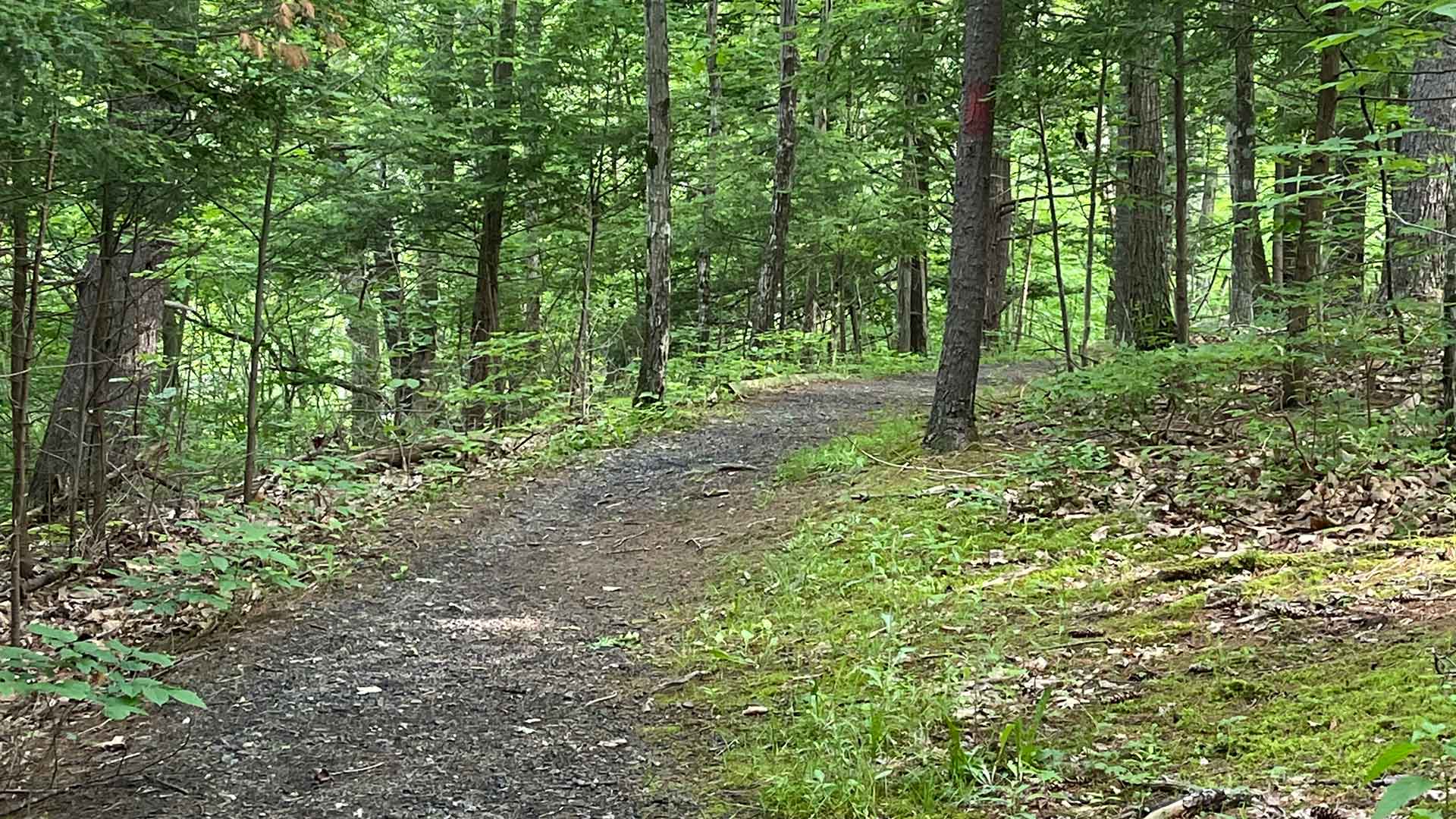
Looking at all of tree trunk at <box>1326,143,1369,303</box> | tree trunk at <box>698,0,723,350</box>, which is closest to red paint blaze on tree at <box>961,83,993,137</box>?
tree trunk at <box>1326,143,1369,303</box>

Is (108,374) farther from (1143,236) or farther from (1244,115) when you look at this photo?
(1143,236)

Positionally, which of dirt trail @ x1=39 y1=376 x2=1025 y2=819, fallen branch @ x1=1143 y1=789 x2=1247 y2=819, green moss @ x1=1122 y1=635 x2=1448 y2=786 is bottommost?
dirt trail @ x1=39 y1=376 x2=1025 y2=819

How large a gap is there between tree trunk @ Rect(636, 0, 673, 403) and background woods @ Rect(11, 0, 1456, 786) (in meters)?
0.04

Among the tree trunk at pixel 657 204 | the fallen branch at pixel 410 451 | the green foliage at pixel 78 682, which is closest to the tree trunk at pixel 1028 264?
the tree trunk at pixel 657 204

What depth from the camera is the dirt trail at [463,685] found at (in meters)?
3.67

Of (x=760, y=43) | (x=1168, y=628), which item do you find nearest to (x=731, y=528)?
(x=1168, y=628)

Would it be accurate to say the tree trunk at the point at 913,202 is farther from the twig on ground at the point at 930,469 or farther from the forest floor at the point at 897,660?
the forest floor at the point at 897,660

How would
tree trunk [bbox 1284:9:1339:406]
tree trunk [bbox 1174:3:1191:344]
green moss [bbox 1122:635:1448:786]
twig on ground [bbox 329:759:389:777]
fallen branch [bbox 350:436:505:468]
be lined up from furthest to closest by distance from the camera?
1. fallen branch [bbox 350:436:505:468]
2. tree trunk [bbox 1174:3:1191:344]
3. tree trunk [bbox 1284:9:1339:406]
4. twig on ground [bbox 329:759:389:777]
5. green moss [bbox 1122:635:1448:786]

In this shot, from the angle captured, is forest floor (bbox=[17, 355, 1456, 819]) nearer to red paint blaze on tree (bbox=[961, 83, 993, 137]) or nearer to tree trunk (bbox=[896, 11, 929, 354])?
red paint blaze on tree (bbox=[961, 83, 993, 137])

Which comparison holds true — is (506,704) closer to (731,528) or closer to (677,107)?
(731,528)

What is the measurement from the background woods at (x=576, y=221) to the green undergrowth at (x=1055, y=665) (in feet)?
5.17

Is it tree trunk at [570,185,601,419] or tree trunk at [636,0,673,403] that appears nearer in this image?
tree trunk at [636,0,673,403]

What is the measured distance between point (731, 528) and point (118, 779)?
4.35m

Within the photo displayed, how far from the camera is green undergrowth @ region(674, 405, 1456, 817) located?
2951 mm
